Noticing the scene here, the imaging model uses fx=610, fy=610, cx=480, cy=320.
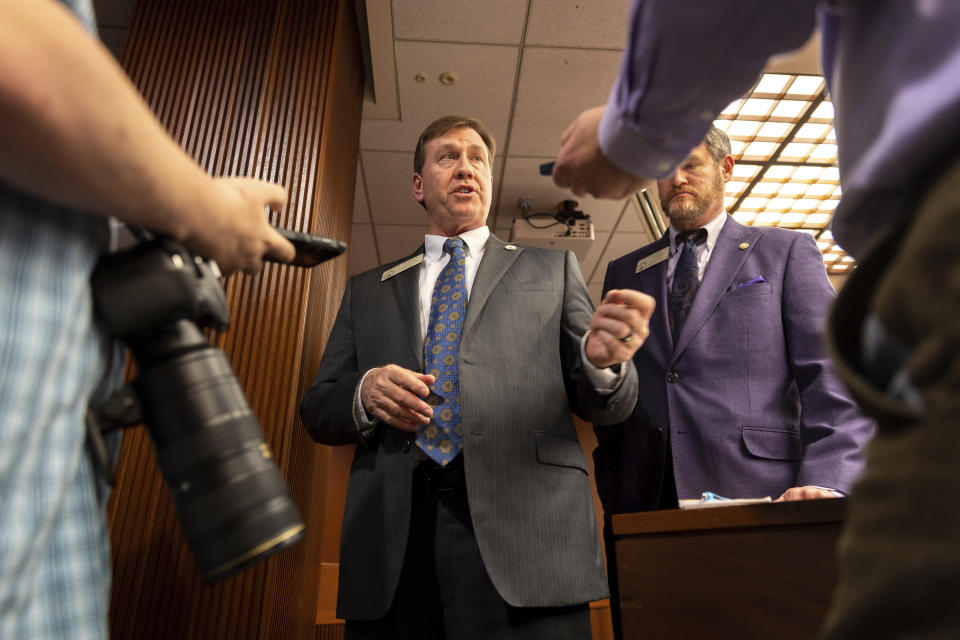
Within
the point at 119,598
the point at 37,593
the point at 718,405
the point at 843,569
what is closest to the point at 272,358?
the point at 119,598

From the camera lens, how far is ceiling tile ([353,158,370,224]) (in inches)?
175

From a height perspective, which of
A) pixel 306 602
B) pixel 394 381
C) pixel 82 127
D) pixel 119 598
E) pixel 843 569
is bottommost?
pixel 306 602

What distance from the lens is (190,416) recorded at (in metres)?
0.55

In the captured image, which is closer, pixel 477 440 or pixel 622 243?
pixel 477 440

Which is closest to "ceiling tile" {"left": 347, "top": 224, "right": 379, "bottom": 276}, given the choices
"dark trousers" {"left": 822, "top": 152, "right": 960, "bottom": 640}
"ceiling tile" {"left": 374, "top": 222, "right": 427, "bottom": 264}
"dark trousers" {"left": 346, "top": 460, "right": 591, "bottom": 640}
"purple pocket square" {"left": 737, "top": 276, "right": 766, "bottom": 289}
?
"ceiling tile" {"left": 374, "top": 222, "right": 427, "bottom": 264}

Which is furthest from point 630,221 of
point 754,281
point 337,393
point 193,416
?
point 193,416

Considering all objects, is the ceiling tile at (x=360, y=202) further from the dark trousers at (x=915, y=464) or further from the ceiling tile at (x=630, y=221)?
the dark trousers at (x=915, y=464)

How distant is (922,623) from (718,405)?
1.23 metres

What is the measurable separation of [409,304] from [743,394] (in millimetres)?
868

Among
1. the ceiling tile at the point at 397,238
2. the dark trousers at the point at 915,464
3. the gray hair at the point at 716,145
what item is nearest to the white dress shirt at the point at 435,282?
the gray hair at the point at 716,145

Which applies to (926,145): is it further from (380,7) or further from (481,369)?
(380,7)

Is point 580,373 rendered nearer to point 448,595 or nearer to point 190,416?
point 448,595

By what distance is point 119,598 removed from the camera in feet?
5.44

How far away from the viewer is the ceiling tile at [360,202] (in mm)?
4453
